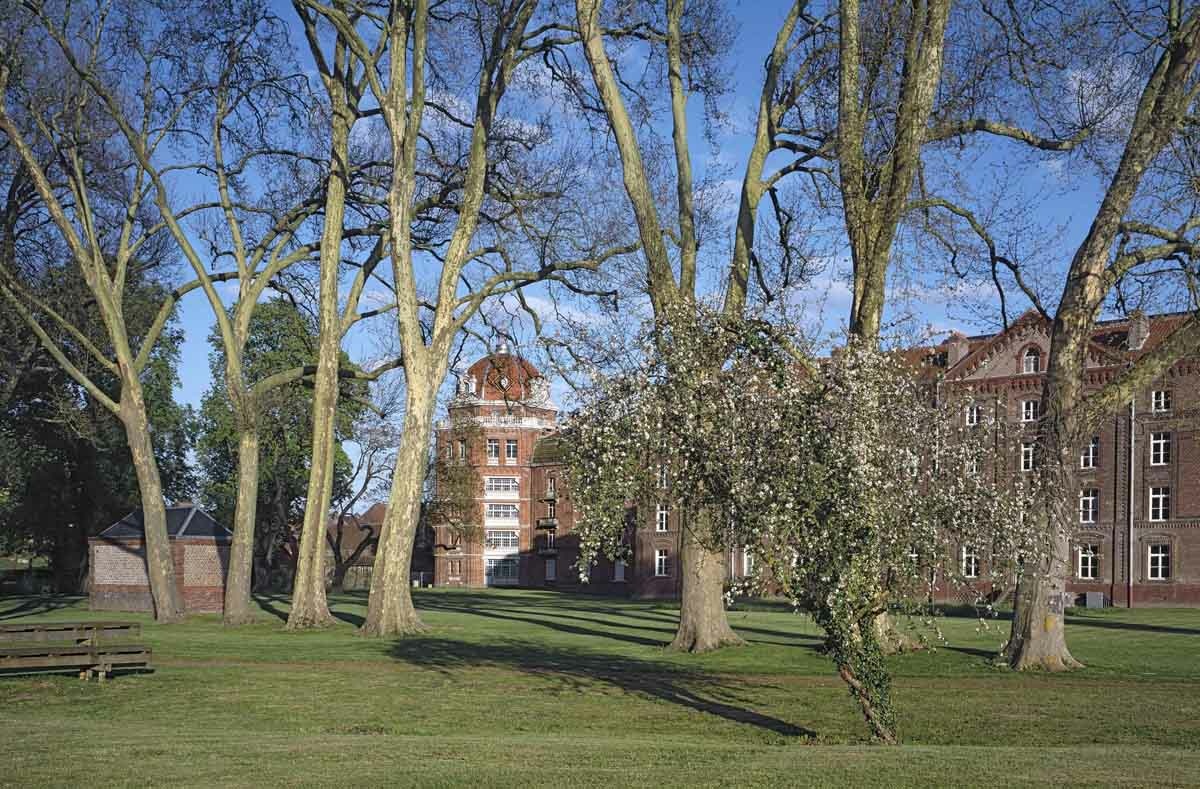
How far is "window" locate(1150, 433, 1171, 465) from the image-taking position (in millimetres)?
51469

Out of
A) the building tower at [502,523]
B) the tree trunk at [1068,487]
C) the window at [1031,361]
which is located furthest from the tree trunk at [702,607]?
the building tower at [502,523]

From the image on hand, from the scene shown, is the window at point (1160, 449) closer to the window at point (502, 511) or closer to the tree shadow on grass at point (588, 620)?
the tree shadow on grass at point (588, 620)

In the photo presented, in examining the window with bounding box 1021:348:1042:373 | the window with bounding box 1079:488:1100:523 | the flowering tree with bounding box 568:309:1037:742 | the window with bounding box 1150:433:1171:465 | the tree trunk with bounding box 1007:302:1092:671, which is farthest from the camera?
the window with bounding box 1021:348:1042:373

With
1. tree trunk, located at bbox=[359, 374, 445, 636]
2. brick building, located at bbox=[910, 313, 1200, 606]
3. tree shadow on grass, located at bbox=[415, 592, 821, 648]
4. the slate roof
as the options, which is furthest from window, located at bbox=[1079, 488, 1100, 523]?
tree trunk, located at bbox=[359, 374, 445, 636]

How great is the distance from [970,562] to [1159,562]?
40.7 meters

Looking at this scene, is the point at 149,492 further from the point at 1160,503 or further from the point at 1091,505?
the point at 1160,503

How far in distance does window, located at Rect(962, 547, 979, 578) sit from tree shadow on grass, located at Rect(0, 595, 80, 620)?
94.1 feet

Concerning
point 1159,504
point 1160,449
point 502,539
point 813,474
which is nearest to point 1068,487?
point 813,474

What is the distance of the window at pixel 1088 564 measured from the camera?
52.5 m

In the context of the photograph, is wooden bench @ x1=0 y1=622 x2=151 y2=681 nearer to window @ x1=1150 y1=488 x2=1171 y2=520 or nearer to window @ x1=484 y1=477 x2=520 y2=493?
window @ x1=1150 y1=488 x2=1171 y2=520

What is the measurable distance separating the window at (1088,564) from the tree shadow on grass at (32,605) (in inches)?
1641

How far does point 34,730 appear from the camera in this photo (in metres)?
12.3

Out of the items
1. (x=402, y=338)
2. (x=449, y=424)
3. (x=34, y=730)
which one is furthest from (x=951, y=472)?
(x=449, y=424)

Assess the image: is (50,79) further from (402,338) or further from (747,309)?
(747,309)
